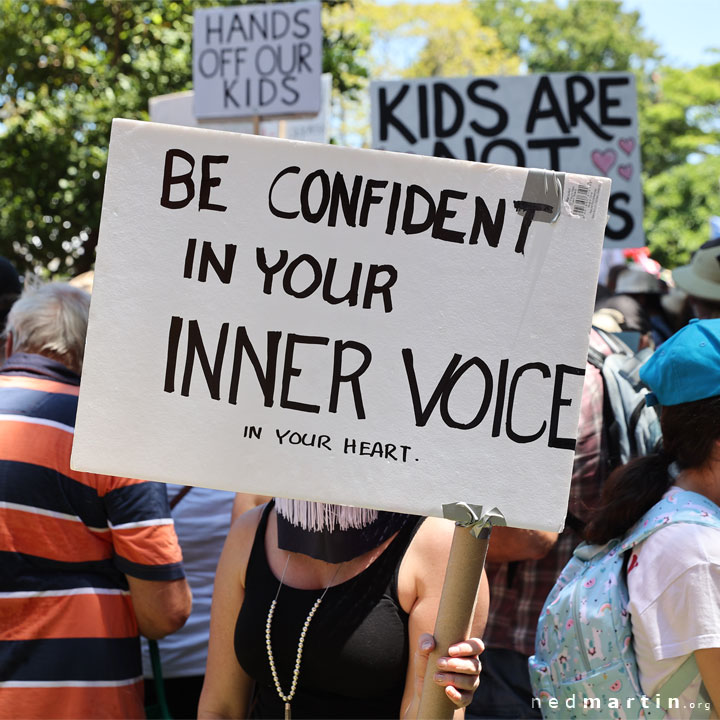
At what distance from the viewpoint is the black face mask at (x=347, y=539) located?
1.91 metres

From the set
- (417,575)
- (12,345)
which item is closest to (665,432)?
(417,575)

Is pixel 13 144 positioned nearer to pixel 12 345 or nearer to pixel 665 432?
pixel 12 345

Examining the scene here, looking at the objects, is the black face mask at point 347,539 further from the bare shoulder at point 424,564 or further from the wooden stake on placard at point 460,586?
the wooden stake on placard at point 460,586

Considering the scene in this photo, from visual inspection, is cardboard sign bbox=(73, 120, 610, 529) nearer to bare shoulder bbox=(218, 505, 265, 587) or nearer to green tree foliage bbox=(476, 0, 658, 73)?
bare shoulder bbox=(218, 505, 265, 587)

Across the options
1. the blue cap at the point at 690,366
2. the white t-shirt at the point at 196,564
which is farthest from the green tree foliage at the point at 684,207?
the blue cap at the point at 690,366

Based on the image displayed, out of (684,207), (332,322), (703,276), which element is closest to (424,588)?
(332,322)

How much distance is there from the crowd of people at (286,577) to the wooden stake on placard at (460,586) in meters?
0.02

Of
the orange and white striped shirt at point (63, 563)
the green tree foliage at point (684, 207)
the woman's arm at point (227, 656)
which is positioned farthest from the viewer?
the green tree foliage at point (684, 207)

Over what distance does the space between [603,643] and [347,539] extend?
1.75 feet

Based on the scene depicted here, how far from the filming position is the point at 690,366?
6.08 ft

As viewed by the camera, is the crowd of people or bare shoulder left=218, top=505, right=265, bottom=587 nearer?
the crowd of people

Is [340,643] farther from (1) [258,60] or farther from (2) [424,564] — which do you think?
(1) [258,60]

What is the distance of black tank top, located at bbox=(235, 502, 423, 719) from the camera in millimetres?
1849

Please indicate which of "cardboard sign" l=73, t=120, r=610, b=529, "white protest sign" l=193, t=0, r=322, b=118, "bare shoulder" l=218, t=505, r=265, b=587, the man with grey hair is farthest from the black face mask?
"white protest sign" l=193, t=0, r=322, b=118
